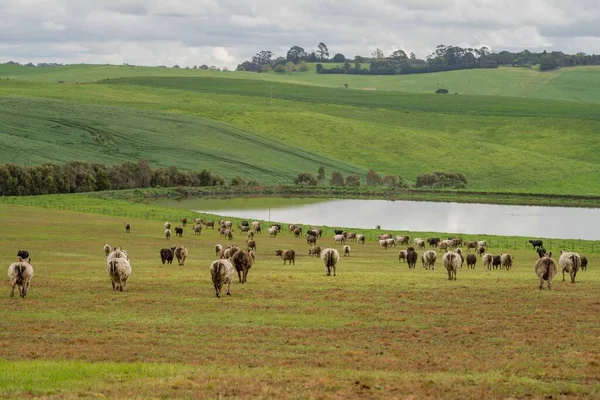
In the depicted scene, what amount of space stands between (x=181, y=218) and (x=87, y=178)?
38793 mm

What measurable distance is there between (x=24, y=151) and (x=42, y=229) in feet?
280

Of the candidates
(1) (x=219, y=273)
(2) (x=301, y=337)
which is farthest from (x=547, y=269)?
(2) (x=301, y=337)

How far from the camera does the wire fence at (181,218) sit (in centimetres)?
6906

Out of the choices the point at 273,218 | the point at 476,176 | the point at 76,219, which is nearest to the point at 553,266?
the point at 76,219

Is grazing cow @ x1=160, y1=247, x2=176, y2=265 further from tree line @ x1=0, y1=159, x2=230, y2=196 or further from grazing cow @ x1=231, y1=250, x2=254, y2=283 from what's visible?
tree line @ x1=0, y1=159, x2=230, y2=196

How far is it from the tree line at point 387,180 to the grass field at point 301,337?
384 ft

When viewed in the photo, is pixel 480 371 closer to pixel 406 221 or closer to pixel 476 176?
pixel 406 221

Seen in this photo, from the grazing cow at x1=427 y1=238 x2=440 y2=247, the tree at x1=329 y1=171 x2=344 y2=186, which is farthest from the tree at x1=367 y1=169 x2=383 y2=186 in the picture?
the grazing cow at x1=427 y1=238 x2=440 y2=247

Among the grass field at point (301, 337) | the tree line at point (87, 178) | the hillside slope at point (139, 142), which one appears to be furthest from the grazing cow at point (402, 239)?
the hillside slope at point (139, 142)

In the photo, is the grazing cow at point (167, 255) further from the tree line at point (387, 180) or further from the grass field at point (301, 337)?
the tree line at point (387, 180)

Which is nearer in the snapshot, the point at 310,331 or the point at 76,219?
the point at 310,331

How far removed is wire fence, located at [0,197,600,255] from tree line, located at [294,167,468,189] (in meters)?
65.3

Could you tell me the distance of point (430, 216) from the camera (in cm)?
10781

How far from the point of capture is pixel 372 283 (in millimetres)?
32312
